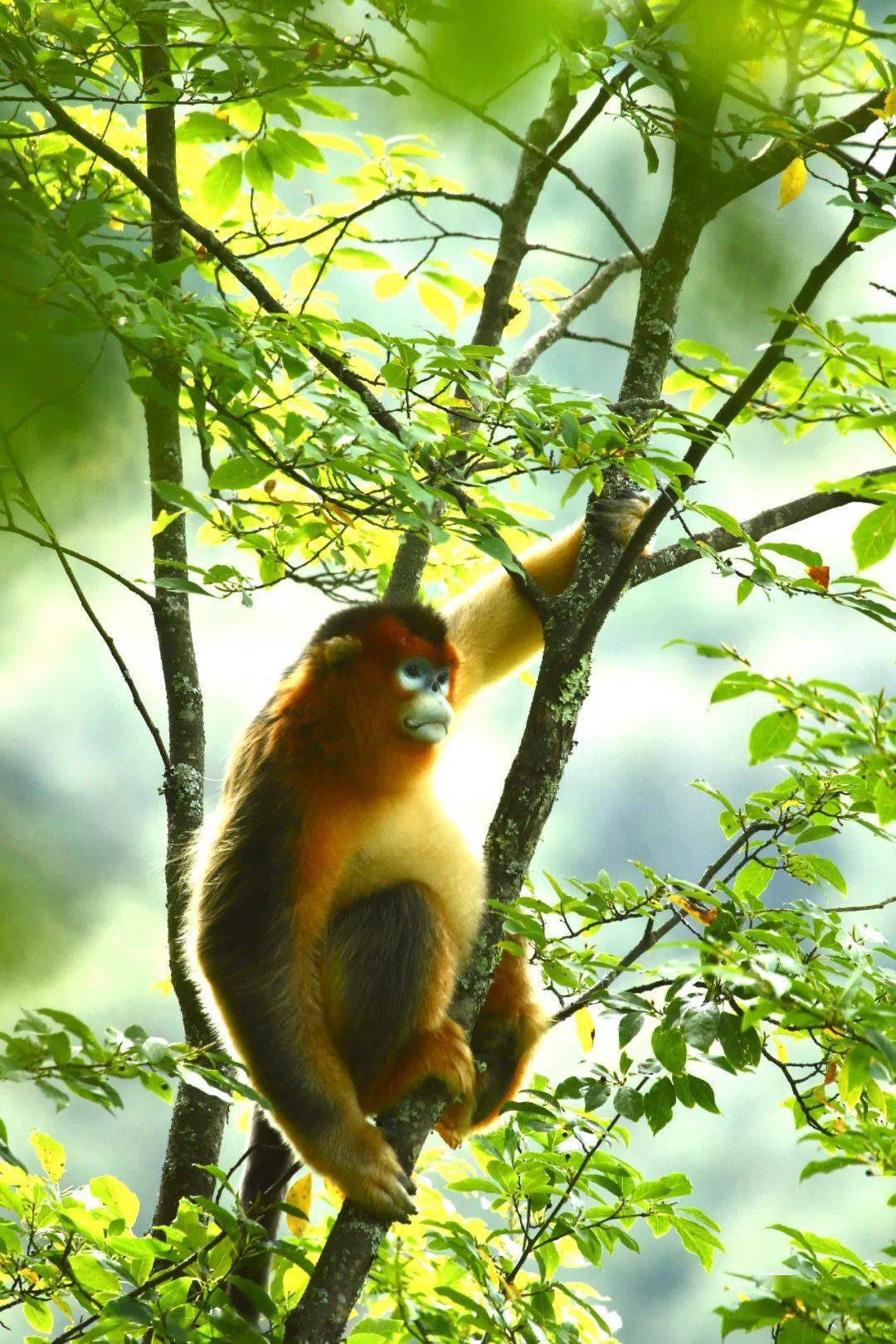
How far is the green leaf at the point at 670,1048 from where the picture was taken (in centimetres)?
190

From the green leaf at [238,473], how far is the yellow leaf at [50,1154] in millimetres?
1463

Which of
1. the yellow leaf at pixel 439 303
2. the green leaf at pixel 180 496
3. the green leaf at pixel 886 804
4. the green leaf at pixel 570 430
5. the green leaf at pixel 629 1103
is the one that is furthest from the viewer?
the yellow leaf at pixel 439 303

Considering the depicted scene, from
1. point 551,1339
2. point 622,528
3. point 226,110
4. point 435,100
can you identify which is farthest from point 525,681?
point 435,100

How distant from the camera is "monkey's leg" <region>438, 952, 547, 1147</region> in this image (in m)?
2.88

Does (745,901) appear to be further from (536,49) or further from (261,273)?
(261,273)

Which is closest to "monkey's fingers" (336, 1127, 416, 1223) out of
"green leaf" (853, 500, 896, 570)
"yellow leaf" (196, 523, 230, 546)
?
"green leaf" (853, 500, 896, 570)

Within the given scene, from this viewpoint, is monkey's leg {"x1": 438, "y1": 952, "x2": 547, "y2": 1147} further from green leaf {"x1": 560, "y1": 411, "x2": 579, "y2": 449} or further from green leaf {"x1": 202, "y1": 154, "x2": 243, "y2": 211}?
green leaf {"x1": 202, "y1": 154, "x2": 243, "y2": 211}

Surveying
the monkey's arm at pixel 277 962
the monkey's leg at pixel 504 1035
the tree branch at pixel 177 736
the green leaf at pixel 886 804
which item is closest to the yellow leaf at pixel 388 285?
the tree branch at pixel 177 736

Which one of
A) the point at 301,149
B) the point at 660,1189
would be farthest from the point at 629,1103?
the point at 301,149

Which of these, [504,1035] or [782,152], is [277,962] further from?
[782,152]

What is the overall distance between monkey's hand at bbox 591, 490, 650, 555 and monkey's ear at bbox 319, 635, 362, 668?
642 millimetres

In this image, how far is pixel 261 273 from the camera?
12.5 ft

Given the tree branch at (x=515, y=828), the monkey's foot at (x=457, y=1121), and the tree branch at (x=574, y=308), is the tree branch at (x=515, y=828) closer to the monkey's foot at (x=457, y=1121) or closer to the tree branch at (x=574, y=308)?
the monkey's foot at (x=457, y=1121)

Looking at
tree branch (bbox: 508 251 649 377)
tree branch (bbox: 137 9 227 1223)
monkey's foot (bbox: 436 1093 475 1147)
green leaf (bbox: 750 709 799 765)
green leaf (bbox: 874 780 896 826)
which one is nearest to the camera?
→ green leaf (bbox: 750 709 799 765)
